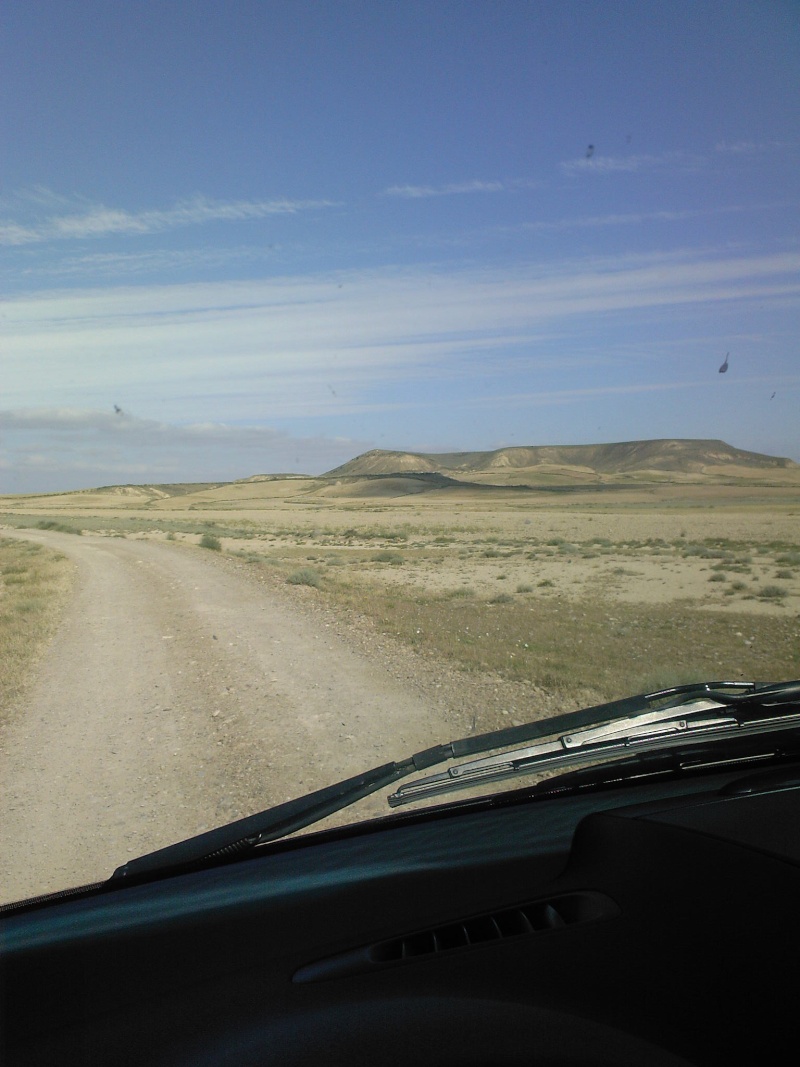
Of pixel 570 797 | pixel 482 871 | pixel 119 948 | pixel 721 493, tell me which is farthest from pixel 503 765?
pixel 721 493

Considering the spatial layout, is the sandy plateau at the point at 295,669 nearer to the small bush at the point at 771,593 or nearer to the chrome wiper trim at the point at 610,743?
the small bush at the point at 771,593

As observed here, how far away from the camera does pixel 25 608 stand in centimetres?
1584

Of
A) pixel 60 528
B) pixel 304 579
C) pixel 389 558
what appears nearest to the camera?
pixel 304 579

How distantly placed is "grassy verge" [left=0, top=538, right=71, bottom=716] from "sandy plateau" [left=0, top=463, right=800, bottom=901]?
0.26 meters

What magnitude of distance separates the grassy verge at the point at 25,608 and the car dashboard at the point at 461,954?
717cm

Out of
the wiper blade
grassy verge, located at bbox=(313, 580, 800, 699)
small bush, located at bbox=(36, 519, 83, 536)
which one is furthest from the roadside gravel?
small bush, located at bbox=(36, 519, 83, 536)

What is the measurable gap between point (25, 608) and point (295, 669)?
27.4ft

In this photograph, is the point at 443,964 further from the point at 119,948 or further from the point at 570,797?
the point at 570,797

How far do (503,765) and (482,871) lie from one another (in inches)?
36.7

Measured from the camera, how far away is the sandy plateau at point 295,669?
5883mm

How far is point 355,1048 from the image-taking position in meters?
1.70

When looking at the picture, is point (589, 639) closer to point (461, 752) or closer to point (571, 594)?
point (571, 594)

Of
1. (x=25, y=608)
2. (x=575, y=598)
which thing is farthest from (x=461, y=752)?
(x=575, y=598)

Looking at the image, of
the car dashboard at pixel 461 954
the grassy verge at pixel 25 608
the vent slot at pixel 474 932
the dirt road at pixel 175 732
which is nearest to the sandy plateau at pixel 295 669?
the dirt road at pixel 175 732
